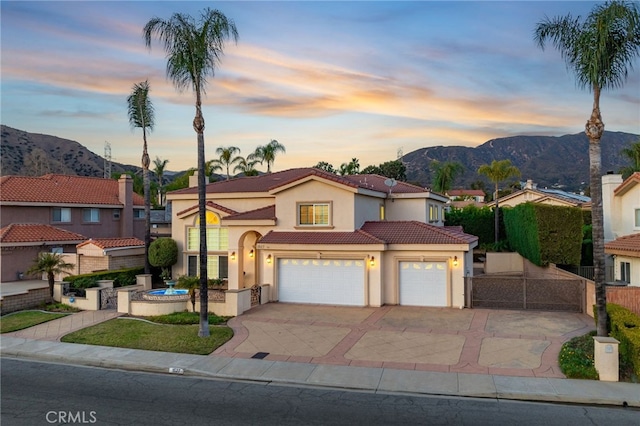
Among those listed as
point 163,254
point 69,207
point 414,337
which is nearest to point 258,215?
point 163,254

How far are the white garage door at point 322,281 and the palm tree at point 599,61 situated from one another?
34.5 ft

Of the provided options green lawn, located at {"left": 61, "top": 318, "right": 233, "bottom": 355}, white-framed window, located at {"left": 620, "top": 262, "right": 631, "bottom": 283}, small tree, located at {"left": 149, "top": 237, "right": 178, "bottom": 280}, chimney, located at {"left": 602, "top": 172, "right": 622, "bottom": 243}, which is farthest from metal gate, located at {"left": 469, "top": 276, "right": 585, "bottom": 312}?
small tree, located at {"left": 149, "top": 237, "right": 178, "bottom": 280}

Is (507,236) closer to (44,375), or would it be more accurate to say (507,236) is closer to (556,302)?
(556,302)

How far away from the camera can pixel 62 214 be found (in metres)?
34.4

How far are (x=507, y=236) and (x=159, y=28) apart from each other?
35.8 metres

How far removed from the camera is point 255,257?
2588cm

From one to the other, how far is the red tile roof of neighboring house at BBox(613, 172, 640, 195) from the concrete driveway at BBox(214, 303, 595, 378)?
12.4 m

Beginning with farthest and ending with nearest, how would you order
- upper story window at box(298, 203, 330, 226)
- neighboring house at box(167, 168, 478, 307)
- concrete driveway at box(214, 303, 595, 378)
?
upper story window at box(298, 203, 330, 226)
neighboring house at box(167, 168, 478, 307)
concrete driveway at box(214, 303, 595, 378)

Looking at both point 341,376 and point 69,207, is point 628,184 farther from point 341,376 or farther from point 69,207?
point 69,207

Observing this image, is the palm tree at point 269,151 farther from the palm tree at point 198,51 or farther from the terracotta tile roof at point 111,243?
the palm tree at point 198,51

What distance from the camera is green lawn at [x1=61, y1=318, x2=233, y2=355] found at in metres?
15.2

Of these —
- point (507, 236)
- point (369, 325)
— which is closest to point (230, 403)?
point (369, 325)

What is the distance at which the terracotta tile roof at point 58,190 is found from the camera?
3244 centimetres

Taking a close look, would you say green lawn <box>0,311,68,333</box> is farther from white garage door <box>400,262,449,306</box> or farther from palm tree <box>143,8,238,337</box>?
white garage door <box>400,262,449,306</box>
